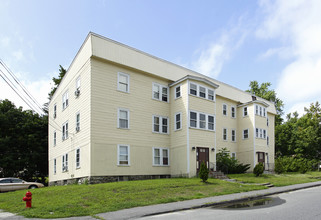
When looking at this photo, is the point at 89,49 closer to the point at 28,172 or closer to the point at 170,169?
the point at 170,169

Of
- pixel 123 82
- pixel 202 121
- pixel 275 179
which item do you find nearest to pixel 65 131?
pixel 123 82

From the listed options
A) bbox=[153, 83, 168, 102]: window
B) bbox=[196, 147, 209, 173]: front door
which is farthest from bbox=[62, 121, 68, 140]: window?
bbox=[196, 147, 209, 173]: front door

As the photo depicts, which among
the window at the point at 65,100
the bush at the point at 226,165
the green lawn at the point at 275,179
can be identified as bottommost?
the green lawn at the point at 275,179

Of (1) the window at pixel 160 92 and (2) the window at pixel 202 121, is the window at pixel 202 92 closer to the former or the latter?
(2) the window at pixel 202 121

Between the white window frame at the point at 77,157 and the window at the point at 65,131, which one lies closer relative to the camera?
the white window frame at the point at 77,157

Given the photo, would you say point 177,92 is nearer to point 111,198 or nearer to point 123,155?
point 123,155

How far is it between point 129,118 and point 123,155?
2.79 m

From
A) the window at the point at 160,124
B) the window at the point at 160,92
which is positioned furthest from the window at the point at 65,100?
the window at the point at 160,124

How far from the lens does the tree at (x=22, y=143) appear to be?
111 ft

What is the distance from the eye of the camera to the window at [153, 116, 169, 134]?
24066 mm

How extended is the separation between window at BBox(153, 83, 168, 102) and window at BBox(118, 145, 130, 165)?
509 centimetres

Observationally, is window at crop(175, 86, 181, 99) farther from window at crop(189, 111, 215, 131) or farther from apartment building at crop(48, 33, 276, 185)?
window at crop(189, 111, 215, 131)

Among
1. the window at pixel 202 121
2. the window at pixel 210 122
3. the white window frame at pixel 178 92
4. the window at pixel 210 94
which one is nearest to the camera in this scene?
the window at pixel 202 121

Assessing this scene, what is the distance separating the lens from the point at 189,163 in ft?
74.0
